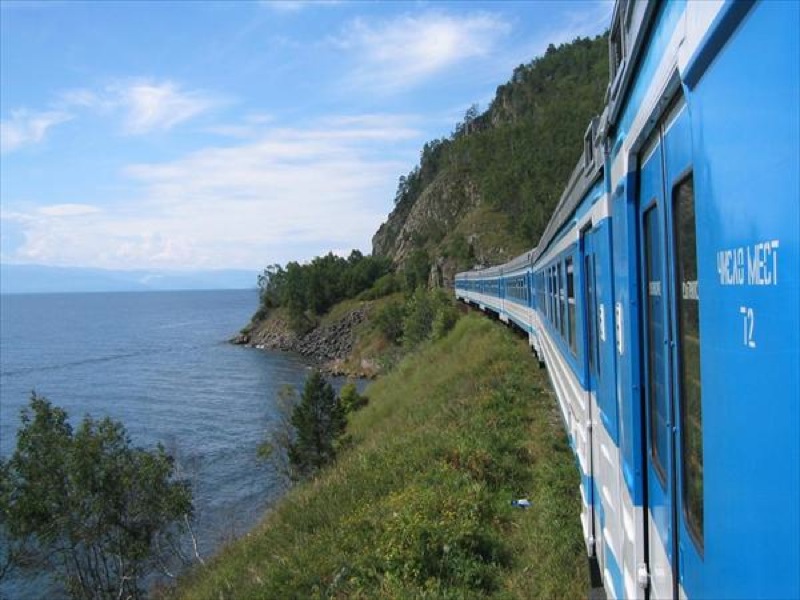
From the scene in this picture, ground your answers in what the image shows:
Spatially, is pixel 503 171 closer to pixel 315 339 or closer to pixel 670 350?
pixel 315 339

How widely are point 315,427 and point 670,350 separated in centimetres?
2963

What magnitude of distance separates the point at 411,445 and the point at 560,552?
5291mm

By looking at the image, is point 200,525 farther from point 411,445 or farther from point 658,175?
point 658,175

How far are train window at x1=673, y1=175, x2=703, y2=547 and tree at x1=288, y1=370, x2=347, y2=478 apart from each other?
86.7 feet

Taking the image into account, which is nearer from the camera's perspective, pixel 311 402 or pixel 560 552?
pixel 560 552

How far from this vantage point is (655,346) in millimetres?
2982

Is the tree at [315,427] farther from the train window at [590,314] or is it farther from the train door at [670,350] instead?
the train door at [670,350]

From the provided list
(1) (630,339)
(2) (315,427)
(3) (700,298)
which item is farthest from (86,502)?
(3) (700,298)

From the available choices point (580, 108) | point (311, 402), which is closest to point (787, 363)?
point (311, 402)

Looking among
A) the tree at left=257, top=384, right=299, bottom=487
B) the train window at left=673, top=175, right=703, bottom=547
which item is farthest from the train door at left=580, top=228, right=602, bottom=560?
the tree at left=257, top=384, right=299, bottom=487

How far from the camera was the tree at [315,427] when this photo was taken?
96.8 feet

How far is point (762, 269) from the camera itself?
144 cm

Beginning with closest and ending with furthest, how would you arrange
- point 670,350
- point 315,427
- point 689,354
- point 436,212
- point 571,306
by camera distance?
point 689,354 < point 670,350 < point 571,306 < point 315,427 < point 436,212

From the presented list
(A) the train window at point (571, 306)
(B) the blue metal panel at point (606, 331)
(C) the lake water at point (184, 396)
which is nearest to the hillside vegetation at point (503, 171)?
(C) the lake water at point (184, 396)
